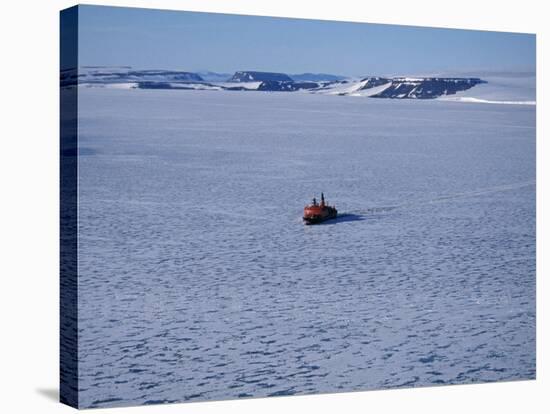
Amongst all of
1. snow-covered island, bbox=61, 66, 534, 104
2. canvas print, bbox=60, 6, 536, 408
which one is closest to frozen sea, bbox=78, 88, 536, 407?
canvas print, bbox=60, 6, 536, 408

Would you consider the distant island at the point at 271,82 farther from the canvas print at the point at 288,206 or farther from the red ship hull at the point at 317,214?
the red ship hull at the point at 317,214

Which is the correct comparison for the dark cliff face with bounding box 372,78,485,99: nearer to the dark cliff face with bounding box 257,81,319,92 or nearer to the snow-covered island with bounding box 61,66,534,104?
the snow-covered island with bounding box 61,66,534,104

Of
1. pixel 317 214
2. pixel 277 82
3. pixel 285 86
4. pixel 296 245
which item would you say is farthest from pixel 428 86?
pixel 296 245

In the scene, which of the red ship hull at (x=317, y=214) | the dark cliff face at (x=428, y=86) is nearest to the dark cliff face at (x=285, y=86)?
the dark cliff face at (x=428, y=86)

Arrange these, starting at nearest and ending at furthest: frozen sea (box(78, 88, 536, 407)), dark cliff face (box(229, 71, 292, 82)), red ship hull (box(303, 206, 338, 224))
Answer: frozen sea (box(78, 88, 536, 407))
red ship hull (box(303, 206, 338, 224))
dark cliff face (box(229, 71, 292, 82))

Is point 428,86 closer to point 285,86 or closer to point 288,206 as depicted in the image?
point 285,86

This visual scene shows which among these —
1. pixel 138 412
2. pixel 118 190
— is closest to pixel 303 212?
pixel 118 190
